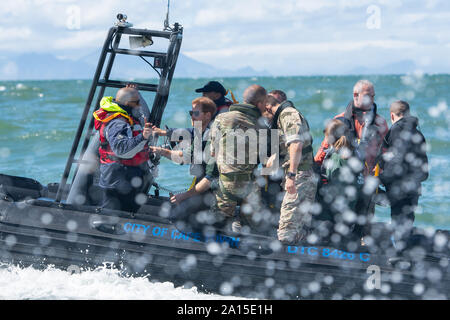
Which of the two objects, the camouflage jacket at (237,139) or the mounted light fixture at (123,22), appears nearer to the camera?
the camouflage jacket at (237,139)

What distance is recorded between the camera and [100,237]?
523 cm

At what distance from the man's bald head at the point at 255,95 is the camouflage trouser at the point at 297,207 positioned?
0.69 meters

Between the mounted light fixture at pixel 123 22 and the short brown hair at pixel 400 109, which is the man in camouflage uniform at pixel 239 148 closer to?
the short brown hair at pixel 400 109

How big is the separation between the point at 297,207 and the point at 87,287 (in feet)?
7.10

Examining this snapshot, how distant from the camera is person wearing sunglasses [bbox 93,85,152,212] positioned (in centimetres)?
488

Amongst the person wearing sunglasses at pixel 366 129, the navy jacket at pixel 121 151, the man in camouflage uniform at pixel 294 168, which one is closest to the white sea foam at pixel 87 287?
the navy jacket at pixel 121 151

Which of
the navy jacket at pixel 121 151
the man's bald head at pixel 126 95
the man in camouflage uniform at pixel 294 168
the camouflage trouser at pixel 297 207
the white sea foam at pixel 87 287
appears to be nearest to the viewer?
the man in camouflage uniform at pixel 294 168

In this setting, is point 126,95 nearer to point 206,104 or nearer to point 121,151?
point 121,151

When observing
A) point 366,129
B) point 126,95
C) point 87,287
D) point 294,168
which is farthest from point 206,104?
point 87,287

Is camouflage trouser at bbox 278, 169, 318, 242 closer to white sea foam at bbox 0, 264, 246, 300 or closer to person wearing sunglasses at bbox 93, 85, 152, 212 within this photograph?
white sea foam at bbox 0, 264, 246, 300

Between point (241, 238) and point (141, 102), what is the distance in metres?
1.57

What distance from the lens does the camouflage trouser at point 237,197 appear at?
470 centimetres

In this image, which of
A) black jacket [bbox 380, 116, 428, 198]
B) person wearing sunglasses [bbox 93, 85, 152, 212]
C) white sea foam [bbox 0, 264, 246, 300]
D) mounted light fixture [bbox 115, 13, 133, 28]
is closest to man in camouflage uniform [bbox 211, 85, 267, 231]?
person wearing sunglasses [bbox 93, 85, 152, 212]

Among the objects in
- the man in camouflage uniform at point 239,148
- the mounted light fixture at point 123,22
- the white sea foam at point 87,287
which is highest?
the mounted light fixture at point 123,22
